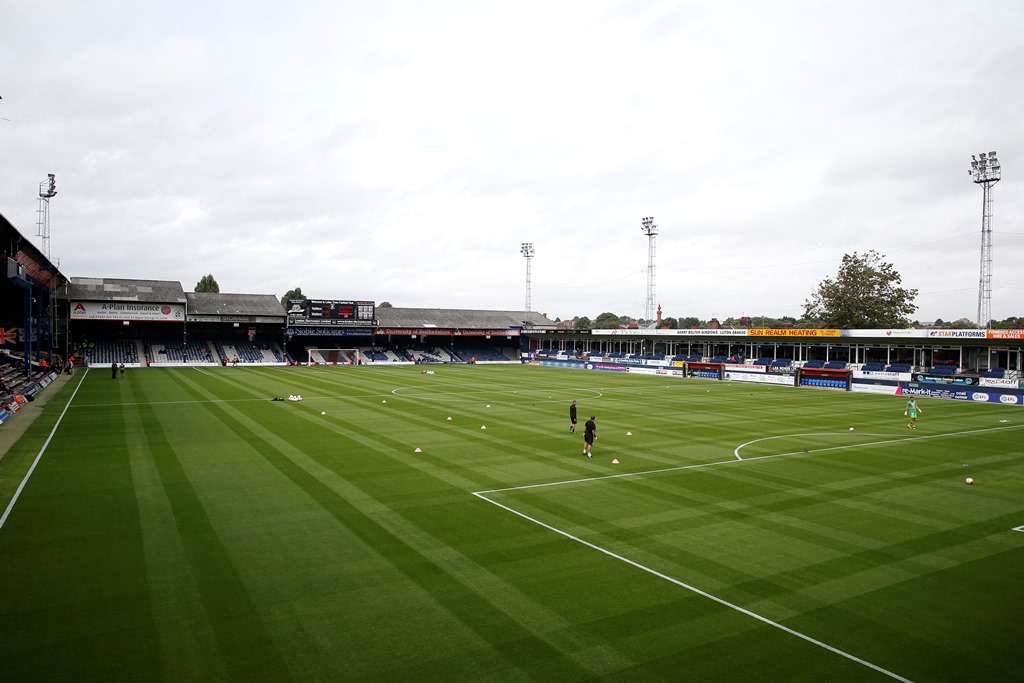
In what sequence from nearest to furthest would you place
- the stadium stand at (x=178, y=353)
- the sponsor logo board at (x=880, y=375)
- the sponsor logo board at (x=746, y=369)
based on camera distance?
the sponsor logo board at (x=880, y=375)
the sponsor logo board at (x=746, y=369)
the stadium stand at (x=178, y=353)

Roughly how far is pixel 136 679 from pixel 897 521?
631 inches

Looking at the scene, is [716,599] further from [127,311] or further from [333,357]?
[333,357]

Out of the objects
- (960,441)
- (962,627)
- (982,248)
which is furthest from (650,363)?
(962,627)

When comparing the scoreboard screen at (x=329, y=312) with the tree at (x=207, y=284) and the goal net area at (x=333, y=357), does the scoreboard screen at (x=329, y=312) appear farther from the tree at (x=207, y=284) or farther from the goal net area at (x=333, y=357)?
the tree at (x=207, y=284)

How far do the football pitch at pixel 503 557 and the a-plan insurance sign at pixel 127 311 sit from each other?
50.5 metres

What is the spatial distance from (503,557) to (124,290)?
75.8m

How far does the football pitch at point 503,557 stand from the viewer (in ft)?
28.6

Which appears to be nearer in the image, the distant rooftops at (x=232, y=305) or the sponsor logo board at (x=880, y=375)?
the sponsor logo board at (x=880, y=375)

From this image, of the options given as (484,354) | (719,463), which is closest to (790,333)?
(484,354)

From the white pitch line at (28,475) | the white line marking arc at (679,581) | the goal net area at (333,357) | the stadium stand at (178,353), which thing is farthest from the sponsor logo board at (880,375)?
the stadium stand at (178,353)

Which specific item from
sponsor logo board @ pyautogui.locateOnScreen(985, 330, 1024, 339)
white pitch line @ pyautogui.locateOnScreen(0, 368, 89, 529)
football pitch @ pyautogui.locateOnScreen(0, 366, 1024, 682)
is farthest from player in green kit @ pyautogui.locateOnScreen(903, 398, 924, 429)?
white pitch line @ pyautogui.locateOnScreen(0, 368, 89, 529)

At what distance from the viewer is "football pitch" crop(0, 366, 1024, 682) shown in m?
8.73

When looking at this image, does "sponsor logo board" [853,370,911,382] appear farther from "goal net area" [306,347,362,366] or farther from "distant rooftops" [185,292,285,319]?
"distant rooftops" [185,292,285,319]

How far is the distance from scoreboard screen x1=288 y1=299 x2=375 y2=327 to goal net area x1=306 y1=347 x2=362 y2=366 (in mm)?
4551
